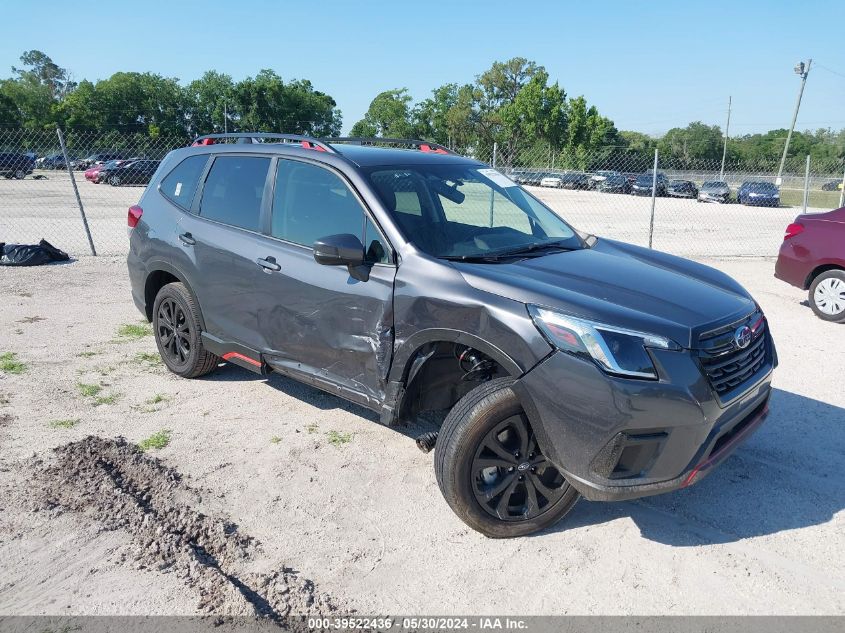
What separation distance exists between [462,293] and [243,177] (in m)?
2.17

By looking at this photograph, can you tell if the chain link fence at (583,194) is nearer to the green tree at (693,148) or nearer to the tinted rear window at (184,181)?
the tinted rear window at (184,181)

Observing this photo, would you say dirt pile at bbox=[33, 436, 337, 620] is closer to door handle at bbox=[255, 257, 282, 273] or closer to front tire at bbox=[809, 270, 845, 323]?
door handle at bbox=[255, 257, 282, 273]

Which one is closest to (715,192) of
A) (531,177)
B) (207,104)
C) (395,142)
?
(531,177)

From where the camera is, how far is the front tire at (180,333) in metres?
4.89

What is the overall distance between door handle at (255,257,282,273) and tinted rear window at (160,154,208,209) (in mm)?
1179

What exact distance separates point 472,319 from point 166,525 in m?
1.88

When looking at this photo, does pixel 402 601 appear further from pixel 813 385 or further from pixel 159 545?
pixel 813 385

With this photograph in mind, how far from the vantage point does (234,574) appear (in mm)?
2926

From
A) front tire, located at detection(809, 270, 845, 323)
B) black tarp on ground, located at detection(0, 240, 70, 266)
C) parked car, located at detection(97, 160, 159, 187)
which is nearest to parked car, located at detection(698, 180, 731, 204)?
front tire, located at detection(809, 270, 845, 323)

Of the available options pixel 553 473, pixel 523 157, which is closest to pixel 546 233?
pixel 553 473

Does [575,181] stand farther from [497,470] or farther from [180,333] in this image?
[497,470]

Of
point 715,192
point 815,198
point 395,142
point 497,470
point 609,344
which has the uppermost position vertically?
point 395,142

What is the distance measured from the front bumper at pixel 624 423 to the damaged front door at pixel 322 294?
1010mm

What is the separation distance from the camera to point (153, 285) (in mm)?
5414
